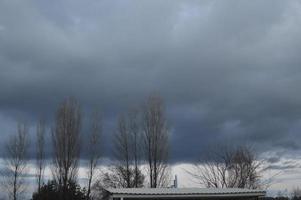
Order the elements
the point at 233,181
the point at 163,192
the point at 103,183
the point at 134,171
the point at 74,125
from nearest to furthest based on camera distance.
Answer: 1. the point at 163,192
2. the point at 74,125
3. the point at 134,171
4. the point at 103,183
5. the point at 233,181

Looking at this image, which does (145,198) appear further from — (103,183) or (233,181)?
(233,181)

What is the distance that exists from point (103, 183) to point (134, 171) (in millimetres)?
5632

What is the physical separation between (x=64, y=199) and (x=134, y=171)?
8.21 metres

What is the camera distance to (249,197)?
28.9m

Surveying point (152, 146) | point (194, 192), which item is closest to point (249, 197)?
point (194, 192)

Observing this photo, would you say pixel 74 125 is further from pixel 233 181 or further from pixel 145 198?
pixel 233 181

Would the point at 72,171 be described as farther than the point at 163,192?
Yes

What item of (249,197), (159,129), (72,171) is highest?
(159,129)

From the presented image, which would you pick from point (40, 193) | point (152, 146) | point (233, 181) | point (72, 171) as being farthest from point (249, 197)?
point (233, 181)

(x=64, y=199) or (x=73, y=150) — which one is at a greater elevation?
(x=73, y=150)

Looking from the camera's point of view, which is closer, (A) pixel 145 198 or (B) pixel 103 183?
(A) pixel 145 198

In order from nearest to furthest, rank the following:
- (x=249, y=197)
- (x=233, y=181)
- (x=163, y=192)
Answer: (x=163, y=192) → (x=249, y=197) → (x=233, y=181)

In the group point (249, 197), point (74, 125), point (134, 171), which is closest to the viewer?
point (249, 197)

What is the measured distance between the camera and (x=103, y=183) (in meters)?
47.7
